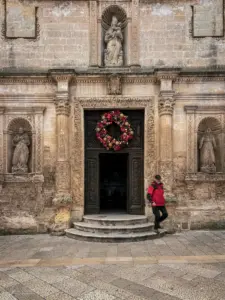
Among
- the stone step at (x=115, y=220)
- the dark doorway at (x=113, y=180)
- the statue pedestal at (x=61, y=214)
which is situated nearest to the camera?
the stone step at (x=115, y=220)

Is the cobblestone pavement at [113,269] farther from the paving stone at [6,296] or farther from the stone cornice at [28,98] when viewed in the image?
the stone cornice at [28,98]

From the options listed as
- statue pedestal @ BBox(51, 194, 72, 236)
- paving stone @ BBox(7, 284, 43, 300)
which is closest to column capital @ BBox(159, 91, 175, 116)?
statue pedestal @ BBox(51, 194, 72, 236)

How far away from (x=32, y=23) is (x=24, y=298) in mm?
7768

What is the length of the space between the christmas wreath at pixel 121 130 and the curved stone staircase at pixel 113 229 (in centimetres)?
227

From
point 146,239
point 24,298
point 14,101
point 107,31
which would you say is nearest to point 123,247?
point 146,239

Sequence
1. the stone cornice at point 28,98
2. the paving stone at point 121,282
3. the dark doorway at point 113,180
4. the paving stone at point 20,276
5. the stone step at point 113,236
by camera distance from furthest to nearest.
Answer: the dark doorway at point 113,180
the stone cornice at point 28,98
the stone step at point 113,236
the paving stone at point 20,276
the paving stone at point 121,282

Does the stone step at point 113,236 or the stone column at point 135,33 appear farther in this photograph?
the stone column at point 135,33

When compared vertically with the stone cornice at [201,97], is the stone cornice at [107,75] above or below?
above

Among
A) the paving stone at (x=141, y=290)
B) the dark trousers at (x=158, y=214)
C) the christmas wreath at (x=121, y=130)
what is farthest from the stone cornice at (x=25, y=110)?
the paving stone at (x=141, y=290)

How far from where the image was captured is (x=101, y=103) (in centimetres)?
815

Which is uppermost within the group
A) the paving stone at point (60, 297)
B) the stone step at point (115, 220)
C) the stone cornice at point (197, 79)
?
the stone cornice at point (197, 79)

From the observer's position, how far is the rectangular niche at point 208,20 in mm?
8148

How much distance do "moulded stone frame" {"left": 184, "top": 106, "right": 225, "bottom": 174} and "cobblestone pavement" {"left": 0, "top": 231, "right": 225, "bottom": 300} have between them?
227cm

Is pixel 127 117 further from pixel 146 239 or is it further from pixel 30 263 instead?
pixel 30 263
